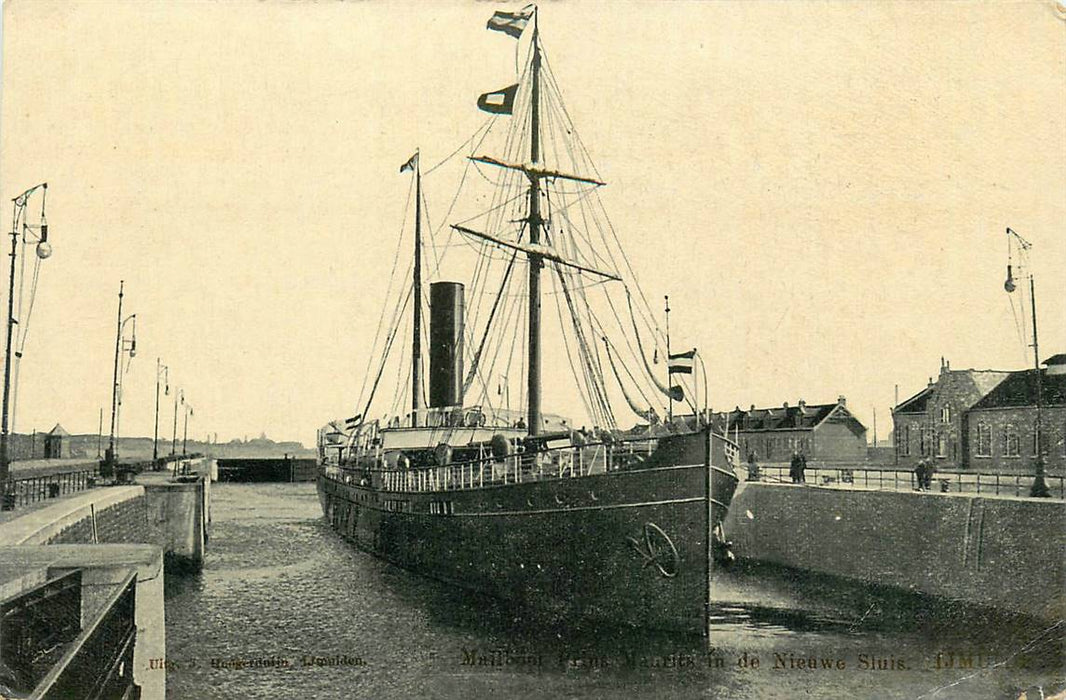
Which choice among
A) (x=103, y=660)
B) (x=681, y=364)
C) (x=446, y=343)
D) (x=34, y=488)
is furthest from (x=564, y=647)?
(x=34, y=488)

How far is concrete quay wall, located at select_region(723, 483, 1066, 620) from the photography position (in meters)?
11.8

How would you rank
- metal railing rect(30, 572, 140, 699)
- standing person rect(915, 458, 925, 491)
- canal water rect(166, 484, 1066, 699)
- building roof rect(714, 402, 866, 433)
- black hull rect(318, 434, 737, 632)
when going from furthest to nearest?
standing person rect(915, 458, 925, 491) → building roof rect(714, 402, 866, 433) → black hull rect(318, 434, 737, 632) → canal water rect(166, 484, 1066, 699) → metal railing rect(30, 572, 140, 699)

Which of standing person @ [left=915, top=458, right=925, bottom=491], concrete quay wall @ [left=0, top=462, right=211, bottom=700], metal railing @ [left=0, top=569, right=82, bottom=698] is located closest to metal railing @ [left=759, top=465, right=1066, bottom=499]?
standing person @ [left=915, top=458, right=925, bottom=491]

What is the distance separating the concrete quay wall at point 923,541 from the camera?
11.8 metres

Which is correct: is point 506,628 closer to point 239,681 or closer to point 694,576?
point 694,576

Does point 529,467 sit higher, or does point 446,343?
point 446,343

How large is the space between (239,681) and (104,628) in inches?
148

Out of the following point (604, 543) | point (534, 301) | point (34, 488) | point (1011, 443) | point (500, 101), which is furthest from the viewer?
point (1011, 443)

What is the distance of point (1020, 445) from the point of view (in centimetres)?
1709

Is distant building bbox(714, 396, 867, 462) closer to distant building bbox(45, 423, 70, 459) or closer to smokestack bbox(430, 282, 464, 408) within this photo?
smokestack bbox(430, 282, 464, 408)

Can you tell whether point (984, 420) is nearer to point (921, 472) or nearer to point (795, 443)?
point (921, 472)

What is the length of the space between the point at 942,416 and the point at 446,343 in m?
10.8

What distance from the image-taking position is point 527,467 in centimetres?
1369

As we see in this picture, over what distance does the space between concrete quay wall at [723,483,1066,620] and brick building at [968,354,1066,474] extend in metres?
1.23
